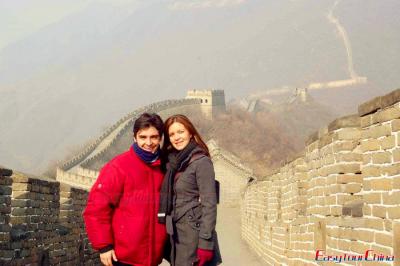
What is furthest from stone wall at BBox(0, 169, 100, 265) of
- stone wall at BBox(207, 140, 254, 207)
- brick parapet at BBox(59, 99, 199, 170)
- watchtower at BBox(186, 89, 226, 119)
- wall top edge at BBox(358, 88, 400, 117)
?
watchtower at BBox(186, 89, 226, 119)

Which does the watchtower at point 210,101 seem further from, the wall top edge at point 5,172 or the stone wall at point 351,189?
the wall top edge at point 5,172

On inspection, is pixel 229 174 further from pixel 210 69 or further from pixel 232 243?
pixel 210 69

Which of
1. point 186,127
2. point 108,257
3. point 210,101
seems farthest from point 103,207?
point 210,101

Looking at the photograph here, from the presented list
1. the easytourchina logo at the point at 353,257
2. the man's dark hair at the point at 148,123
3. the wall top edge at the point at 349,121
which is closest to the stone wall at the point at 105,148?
the easytourchina logo at the point at 353,257

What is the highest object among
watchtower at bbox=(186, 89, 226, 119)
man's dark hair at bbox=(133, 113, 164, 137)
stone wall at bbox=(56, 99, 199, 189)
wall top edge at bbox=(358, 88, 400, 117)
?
watchtower at bbox=(186, 89, 226, 119)

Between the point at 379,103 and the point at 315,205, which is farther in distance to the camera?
the point at 315,205

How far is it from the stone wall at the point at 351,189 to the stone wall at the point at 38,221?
2.95m

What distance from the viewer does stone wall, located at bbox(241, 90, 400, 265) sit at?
16.9 ft

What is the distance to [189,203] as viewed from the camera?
537 centimetres

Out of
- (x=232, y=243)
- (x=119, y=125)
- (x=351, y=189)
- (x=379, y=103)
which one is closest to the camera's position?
(x=379, y=103)

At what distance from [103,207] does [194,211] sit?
0.61 meters

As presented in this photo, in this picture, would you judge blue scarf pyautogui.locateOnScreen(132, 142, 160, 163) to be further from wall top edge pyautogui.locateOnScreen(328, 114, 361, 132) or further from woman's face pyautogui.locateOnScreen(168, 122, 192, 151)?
wall top edge pyautogui.locateOnScreen(328, 114, 361, 132)

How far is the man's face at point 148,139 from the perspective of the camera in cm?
546

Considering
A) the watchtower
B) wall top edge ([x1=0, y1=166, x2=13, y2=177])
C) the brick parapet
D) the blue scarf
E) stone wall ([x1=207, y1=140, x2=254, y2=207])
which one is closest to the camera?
the blue scarf
